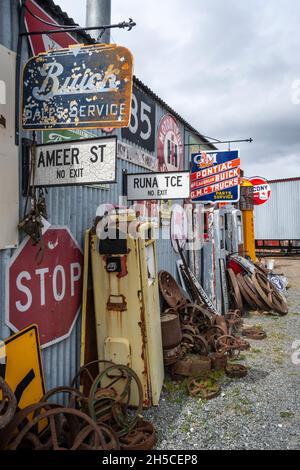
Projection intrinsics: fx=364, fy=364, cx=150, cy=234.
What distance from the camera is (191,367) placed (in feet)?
16.0

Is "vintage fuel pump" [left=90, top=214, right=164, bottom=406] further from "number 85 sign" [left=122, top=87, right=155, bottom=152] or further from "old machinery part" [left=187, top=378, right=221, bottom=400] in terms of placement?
"number 85 sign" [left=122, top=87, right=155, bottom=152]

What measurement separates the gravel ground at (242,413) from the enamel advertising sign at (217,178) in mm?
3434

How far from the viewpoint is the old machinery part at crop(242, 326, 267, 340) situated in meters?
7.02

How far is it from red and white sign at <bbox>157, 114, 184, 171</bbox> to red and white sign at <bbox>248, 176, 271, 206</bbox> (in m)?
7.23

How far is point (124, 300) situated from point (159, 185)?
170cm

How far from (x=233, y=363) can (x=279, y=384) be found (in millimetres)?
812

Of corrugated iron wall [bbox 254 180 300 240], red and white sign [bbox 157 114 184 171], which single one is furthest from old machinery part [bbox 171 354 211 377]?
corrugated iron wall [bbox 254 180 300 240]

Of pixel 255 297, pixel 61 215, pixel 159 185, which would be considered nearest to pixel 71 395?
pixel 61 215

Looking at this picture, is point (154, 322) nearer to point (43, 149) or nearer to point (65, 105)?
point (43, 149)

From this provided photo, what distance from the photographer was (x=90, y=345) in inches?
171

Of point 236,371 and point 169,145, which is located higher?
point 169,145

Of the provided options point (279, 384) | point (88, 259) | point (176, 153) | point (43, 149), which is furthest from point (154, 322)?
point (176, 153)

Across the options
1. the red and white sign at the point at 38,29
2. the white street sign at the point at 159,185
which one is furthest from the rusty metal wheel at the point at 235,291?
the red and white sign at the point at 38,29

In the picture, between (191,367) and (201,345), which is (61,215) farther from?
(201,345)
